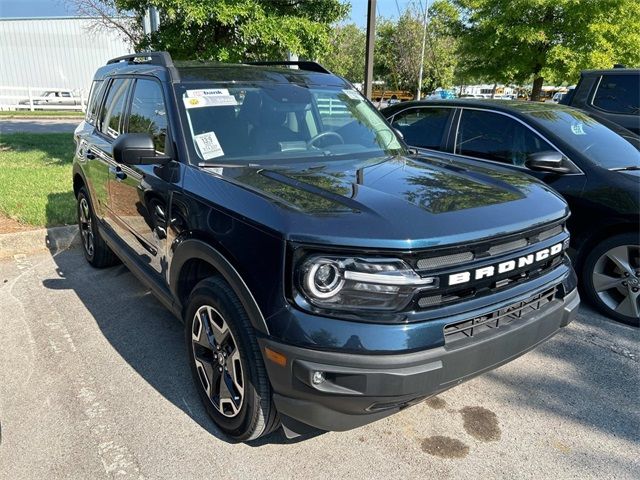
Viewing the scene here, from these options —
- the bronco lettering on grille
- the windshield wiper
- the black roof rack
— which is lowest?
the bronco lettering on grille

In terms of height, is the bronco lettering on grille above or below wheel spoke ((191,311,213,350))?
above

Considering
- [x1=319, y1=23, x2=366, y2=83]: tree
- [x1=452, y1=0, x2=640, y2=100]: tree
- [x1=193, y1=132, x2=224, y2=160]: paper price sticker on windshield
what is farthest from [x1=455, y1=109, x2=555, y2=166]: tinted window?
[x1=319, y1=23, x2=366, y2=83]: tree

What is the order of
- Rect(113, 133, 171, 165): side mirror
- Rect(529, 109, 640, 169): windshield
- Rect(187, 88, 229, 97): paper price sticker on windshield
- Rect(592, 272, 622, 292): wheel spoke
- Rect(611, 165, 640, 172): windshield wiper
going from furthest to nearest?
1. Rect(529, 109, 640, 169): windshield
2. Rect(611, 165, 640, 172): windshield wiper
3. Rect(592, 272, 622, 292): wheel spoke
4. Rect(187, 88, 229, 97): paper price sticker on windshield
5. Rect(113, 133, 171, 165): side mirror

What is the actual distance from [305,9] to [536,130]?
181 inches

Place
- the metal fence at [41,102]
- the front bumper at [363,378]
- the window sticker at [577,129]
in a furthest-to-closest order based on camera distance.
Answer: the metal fence at [41,102] < the window sticker at [577,129] < the front bumper at [363,378]

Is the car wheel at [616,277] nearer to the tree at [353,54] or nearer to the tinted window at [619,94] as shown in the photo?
the tinted window at [619,94]

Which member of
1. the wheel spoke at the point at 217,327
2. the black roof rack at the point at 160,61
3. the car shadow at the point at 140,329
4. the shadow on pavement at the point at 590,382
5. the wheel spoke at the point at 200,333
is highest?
the black roof rack at the point at 160,61

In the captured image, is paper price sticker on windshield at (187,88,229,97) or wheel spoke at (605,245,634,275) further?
wheel spoke at (605,245,634,275)

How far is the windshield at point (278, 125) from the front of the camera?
3018 millimetres

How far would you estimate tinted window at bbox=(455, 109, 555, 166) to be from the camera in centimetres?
450

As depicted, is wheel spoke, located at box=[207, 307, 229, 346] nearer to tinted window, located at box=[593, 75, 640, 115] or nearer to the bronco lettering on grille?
the bronco lettering on grille

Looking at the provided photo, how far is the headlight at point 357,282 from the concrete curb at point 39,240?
460 centimetres

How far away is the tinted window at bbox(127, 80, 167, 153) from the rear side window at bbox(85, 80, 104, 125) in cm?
123

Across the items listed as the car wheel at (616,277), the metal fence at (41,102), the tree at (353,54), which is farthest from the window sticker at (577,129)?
the tree at (353,54)
